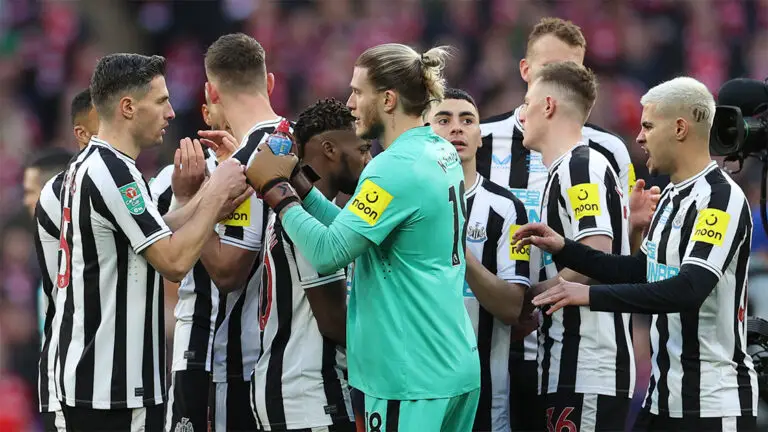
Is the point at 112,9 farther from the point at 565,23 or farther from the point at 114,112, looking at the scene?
the point at 114,112

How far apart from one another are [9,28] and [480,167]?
284 inches

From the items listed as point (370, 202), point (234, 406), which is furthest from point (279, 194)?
point (234, 406)

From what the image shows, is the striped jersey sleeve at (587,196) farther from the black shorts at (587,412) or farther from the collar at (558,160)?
the black shorts at (587,412)

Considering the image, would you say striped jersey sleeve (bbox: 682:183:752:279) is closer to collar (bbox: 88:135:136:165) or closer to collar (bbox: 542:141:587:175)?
collar (bbox: 542:141:587:175)

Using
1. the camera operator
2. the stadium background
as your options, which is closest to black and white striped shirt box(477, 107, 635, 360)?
the camera operator

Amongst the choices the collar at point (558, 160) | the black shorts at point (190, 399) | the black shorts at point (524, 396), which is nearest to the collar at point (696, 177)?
the collar at point (558, 160)

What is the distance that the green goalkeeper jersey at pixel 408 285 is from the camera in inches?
149

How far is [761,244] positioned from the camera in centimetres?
795

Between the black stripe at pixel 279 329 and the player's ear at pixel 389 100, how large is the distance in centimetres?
67

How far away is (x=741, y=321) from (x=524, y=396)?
126cm

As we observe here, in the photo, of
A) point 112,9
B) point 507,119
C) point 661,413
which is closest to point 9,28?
point 112,9

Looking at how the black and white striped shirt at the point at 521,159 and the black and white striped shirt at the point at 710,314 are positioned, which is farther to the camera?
the black and white striped shirt at the point at 521,159

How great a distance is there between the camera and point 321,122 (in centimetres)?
445

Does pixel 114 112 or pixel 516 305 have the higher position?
pixel 114 112
